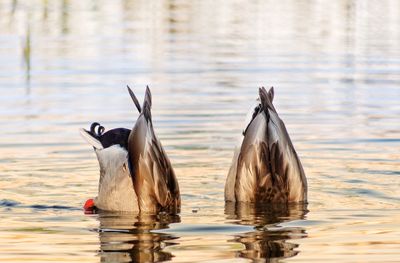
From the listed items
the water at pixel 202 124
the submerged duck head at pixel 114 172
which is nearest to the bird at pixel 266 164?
the water at pixel 202 124

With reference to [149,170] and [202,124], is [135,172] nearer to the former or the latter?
[149,170]

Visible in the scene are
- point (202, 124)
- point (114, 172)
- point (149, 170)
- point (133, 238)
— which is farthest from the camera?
point (202, 124)

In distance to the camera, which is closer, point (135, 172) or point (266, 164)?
point (135, 172)

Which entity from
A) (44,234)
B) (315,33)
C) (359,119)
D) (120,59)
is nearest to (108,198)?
(44,234)

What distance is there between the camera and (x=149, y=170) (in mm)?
9758

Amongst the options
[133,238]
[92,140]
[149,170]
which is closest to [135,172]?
[149,170]

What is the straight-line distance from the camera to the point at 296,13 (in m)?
31.3

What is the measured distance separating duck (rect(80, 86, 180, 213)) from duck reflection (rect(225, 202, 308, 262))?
53 cm

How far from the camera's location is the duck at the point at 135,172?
31.9 feet

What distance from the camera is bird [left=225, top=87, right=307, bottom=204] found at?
9.87 metres

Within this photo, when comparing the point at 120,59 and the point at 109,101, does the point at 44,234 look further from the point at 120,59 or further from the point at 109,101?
the point at 120,59

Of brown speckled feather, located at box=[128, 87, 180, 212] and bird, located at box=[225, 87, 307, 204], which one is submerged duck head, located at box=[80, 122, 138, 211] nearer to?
brown speckled feather, located at box=[128, 87, 180, 212]

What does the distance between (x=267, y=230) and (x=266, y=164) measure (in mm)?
916

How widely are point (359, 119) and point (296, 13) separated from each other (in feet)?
55.8
